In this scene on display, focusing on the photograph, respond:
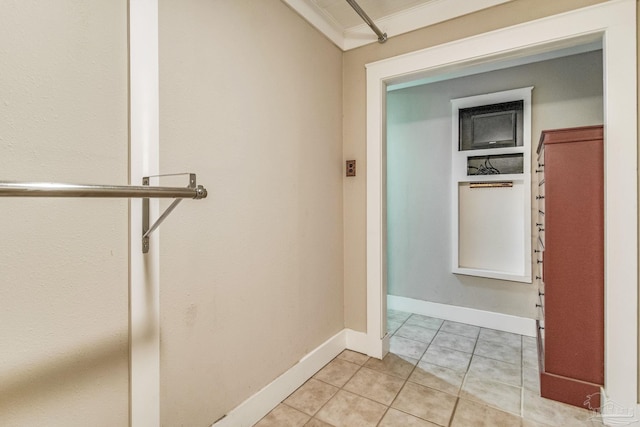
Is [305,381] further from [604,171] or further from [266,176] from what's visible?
[604,171]

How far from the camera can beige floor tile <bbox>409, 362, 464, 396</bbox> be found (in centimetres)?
187

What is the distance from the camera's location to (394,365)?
7.00 ft

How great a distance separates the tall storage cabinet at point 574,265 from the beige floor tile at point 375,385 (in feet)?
2.83

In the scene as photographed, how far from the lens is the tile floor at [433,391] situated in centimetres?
158

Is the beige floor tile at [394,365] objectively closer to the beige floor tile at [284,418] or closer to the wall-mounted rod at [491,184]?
the beige floor tile at [284,418]

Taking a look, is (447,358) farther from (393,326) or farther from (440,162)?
(440,162)

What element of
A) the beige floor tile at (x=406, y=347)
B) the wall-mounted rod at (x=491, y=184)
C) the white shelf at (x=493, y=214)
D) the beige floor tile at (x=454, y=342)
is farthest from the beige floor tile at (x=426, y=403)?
the wall-mounted rod at (x=491, y=184)

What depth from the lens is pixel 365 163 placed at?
7.45ft

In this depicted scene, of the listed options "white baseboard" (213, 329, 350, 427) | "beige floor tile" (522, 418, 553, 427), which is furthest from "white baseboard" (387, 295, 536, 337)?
"beige floor tile" (522, 418, 553, 427)

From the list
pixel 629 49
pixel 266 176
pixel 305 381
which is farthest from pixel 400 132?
pixel 305 381

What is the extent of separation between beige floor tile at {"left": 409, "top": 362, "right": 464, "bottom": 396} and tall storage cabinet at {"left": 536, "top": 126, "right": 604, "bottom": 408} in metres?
0.47

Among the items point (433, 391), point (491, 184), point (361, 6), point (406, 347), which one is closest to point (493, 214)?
point (491, 184)

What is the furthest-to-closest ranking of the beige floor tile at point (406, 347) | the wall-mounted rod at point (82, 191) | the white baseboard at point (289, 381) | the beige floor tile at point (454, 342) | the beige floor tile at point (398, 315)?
the beige floor tile at point (398, 315) → the beige floor tile at point (454, 342) → the beige floor tile at point (406, 347) → the white baseboard at point (289, 381) → the wall-mounted rod at point (82, 191)

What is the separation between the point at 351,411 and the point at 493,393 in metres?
0.88
